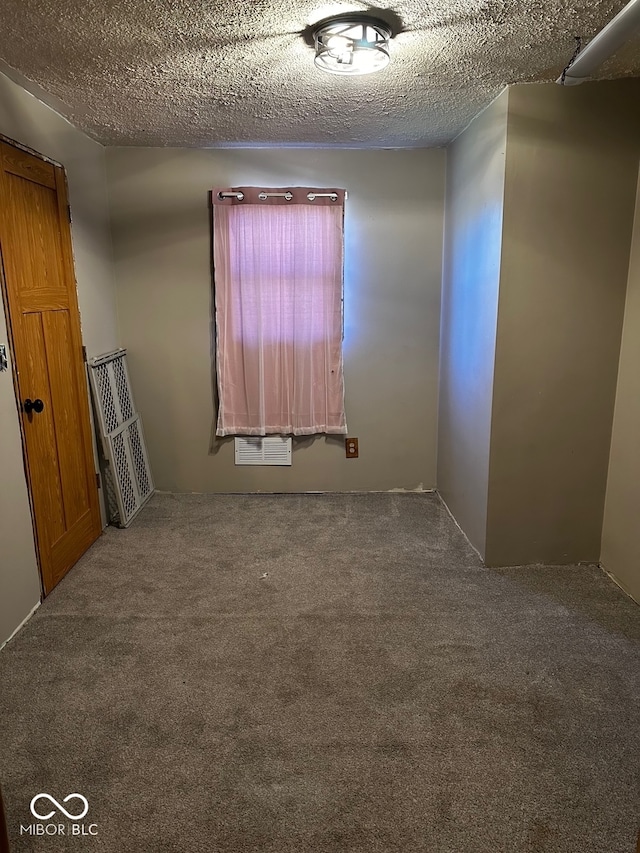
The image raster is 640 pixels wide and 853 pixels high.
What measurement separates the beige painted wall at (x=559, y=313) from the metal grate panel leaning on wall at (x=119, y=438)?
2.12 meters

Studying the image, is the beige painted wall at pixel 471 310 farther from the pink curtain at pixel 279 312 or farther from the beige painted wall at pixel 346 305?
the pink curtain at pixel 279 312

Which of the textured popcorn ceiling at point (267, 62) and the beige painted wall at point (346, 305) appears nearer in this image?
the textured popcorn ceiling at point (267, 62)

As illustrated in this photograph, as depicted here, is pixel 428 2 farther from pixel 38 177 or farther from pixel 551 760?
pixel 551 760

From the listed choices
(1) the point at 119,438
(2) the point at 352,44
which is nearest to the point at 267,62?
(2) the point at 352,44

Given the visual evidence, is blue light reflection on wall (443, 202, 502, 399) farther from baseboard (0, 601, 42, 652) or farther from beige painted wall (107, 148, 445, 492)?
baseboard (0, 601, 42, 652)

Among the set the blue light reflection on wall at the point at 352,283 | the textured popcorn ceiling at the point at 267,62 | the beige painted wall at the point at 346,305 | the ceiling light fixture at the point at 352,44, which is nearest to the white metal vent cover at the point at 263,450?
the beige painted wall at the point at 346,305

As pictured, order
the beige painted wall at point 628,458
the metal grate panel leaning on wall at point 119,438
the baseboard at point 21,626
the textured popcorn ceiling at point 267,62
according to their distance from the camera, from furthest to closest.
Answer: the metal grate panel leaning on wall at point 119,438, the beige painted wall at point 628,458, the baseboard at point 21,626, the textured popcorn ceiling at point 267,62

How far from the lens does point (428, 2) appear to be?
1.77 metres

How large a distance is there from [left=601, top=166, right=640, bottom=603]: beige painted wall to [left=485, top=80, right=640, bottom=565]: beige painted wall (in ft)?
0.15

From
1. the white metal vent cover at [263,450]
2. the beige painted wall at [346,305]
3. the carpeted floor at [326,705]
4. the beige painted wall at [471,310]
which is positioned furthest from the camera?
the white metal vent cover at [263,450]

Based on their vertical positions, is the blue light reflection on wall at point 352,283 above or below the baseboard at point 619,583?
above

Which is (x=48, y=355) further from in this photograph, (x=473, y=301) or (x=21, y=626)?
(x=473, y=301)

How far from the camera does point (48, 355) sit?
2.75m

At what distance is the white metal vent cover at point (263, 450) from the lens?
3.94 m
